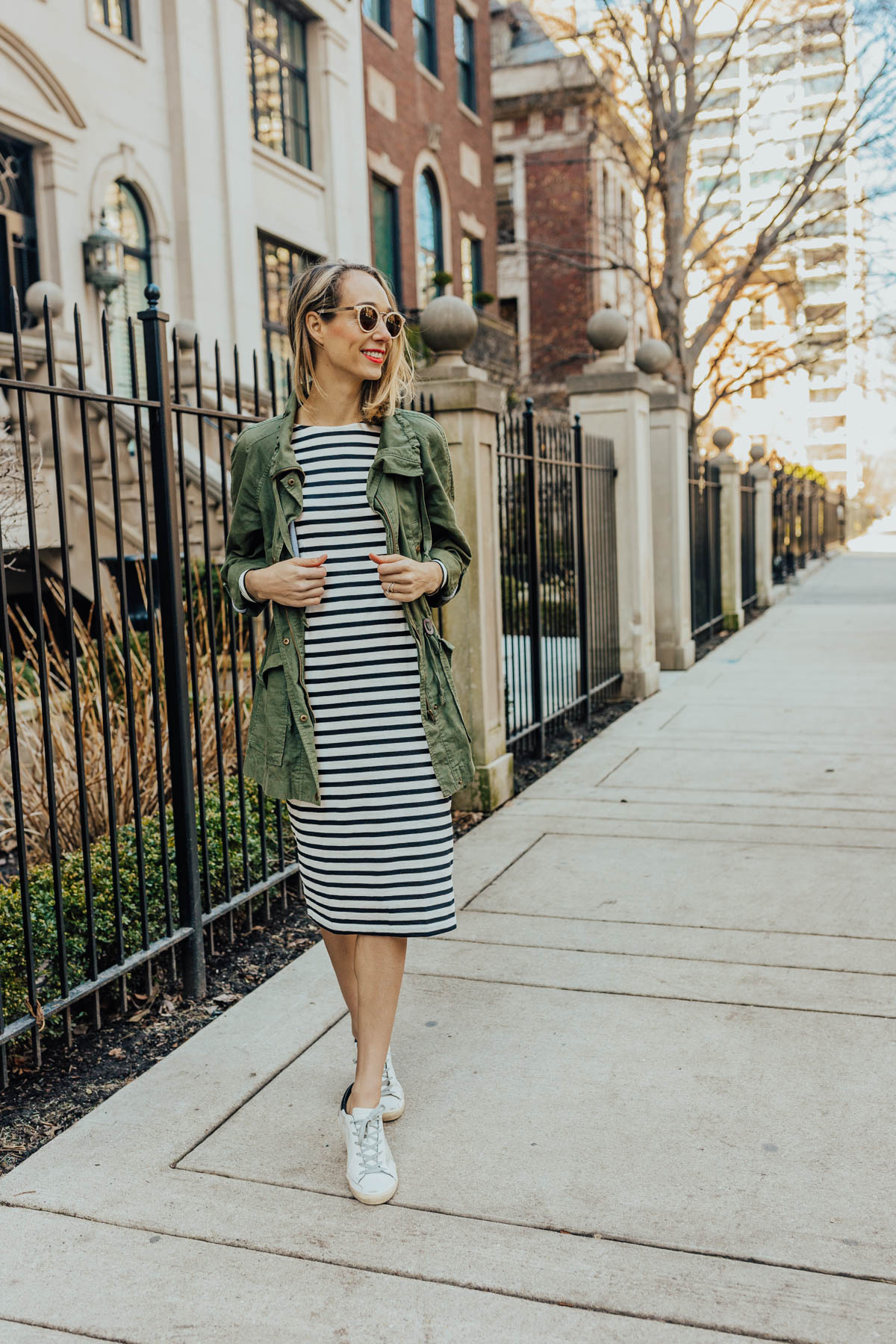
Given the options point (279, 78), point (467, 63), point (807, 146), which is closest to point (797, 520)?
point (807, 146)

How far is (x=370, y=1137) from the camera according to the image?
2713mm

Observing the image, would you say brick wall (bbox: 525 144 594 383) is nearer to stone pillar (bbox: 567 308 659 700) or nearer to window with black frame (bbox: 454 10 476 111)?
window with black frame (bbox: 454 10 476 111)

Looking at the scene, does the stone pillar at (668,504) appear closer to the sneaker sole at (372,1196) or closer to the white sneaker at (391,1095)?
the white sneaker at (391,1095)

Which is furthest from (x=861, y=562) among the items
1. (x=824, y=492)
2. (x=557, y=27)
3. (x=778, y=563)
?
(x=557, y=27)

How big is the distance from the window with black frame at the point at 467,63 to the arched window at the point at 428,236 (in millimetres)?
2583

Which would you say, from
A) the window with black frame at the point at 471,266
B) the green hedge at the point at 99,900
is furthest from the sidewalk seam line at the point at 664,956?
the window with black frame at the point at 471,266

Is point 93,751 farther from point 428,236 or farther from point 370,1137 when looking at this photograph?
point 428,236

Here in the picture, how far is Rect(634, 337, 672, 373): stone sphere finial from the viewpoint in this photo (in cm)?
1077

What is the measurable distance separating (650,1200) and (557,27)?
869 inches

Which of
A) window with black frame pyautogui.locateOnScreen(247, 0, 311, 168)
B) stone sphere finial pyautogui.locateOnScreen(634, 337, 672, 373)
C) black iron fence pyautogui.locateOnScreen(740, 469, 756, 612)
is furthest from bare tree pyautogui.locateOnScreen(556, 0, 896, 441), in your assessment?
stone sphere finial pyautogui.locateOnScreen(634, 337, 672, 373)

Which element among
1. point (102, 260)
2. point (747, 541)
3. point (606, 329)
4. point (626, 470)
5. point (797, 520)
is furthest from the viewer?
point (797, 520)

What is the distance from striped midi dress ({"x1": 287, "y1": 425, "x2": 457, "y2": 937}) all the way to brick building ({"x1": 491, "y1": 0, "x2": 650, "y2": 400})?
81.6 feet

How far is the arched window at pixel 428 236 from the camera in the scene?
21000mm

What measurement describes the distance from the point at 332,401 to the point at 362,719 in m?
0.74
